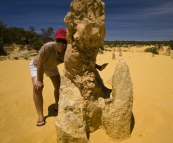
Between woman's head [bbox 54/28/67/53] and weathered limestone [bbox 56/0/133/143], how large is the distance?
34 centimetres

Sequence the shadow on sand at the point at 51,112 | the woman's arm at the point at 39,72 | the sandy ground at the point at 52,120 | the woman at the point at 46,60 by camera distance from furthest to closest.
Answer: the shadow on sand at the point at 51,112 < the woman's arm at the point at 39,72 < the woman at the point at 46,60 < the sandy ground at the point at 52,120

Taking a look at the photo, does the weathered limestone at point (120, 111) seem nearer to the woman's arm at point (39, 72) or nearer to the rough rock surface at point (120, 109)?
the rough rock surface at point (120, 109)

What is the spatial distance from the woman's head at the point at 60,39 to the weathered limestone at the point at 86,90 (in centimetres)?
34

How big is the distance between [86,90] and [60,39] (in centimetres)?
100

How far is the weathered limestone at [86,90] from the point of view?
2252 mm

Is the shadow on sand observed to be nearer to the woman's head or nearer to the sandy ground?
the sandy ground

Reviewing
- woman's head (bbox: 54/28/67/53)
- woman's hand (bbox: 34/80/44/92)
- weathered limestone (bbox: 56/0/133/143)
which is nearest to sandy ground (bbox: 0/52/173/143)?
weathered limestone (bbox: 56/0/133/143)

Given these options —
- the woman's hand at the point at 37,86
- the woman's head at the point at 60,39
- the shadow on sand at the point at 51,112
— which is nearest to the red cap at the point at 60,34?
the woman's head at the point at 60,39

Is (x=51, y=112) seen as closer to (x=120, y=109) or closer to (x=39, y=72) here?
(x=39, y=72)

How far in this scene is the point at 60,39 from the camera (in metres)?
2.80

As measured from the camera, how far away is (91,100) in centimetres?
254

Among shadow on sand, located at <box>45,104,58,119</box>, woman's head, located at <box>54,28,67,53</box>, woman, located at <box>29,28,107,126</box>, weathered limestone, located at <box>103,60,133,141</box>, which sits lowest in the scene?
shadow on sand, located at <box>45,104,58,119</box>

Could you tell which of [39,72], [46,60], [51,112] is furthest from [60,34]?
[51,112]

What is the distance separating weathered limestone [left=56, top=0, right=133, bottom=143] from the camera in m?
2.25
